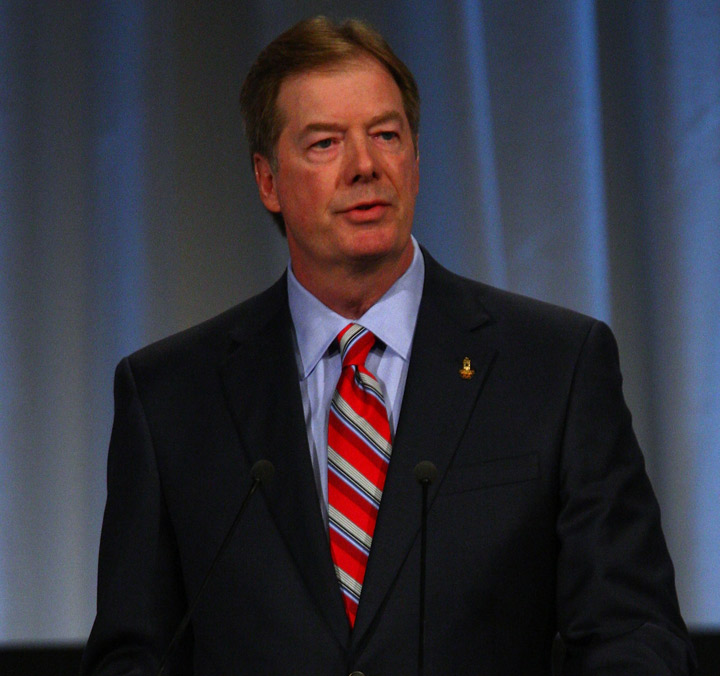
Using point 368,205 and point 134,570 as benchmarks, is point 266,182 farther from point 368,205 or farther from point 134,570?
point 134,570

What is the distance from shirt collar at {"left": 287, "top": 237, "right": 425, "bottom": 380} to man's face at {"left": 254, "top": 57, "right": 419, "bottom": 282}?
0.04m

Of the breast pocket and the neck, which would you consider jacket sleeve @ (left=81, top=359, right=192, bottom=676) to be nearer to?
the neck

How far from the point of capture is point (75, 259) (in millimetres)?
2729

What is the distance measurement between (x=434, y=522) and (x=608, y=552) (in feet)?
0.73

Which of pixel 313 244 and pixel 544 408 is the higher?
pixel 313 244

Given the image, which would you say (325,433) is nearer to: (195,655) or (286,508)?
(286,508)

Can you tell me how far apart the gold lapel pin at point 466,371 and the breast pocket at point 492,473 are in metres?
0.13

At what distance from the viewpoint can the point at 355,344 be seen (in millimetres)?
1789

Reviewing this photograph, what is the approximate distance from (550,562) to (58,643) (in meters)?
1.30

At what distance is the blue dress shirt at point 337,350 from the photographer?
1.76 m

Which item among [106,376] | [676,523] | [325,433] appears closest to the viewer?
[325,433]

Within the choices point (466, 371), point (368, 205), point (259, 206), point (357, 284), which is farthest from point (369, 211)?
point (259, 206)

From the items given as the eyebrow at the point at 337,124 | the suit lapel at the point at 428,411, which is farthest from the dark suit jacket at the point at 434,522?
the eyebrow at the point at 337,124

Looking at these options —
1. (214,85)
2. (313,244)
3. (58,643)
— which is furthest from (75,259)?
(313,244)
